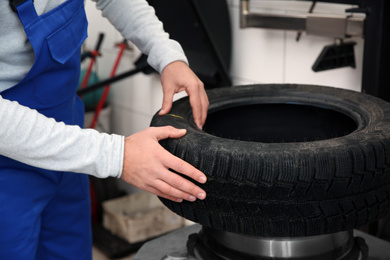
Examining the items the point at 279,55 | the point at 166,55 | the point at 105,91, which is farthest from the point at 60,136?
the point at 105,91

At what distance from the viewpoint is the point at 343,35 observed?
5.64 ft

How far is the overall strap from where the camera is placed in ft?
3.81

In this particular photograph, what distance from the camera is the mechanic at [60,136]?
1.05 metres

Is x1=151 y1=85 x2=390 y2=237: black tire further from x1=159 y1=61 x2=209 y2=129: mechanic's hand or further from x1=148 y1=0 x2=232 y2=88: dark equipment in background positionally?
x1=148 y1=0 x2=232 y2=88: dark equipment in background

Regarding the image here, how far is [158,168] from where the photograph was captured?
3.38ft

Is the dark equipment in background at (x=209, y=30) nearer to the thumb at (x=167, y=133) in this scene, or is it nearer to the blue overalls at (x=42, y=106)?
the blue overalls at (x=42, y=106)

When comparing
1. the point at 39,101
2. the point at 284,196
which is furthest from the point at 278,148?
the point at 39,101

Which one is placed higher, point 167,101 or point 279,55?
point 167,101

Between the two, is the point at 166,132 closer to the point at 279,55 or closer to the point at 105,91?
the point at 279,55

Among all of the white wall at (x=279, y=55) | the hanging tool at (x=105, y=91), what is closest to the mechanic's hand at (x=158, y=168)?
the white wall at (x=279, y=55)

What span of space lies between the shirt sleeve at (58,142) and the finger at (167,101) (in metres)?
0.20

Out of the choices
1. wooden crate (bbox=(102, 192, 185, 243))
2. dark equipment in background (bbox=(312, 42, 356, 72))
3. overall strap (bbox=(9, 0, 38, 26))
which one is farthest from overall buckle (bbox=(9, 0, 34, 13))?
wooden crate (bbox=(102, 192, 185, 243))

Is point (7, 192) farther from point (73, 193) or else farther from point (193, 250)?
point (193, 250)

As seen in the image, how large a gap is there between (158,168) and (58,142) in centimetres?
20
